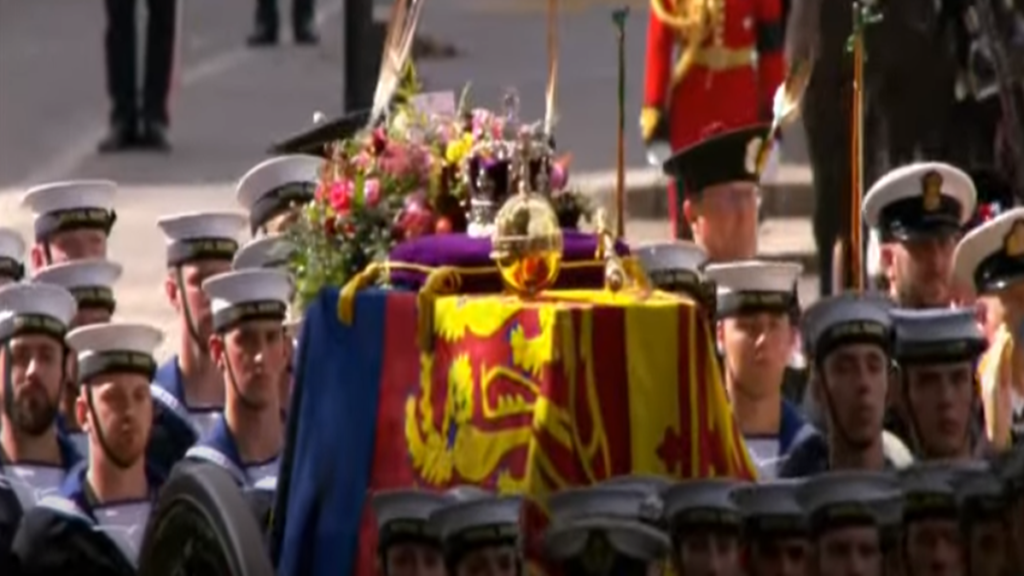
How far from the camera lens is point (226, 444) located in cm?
1293

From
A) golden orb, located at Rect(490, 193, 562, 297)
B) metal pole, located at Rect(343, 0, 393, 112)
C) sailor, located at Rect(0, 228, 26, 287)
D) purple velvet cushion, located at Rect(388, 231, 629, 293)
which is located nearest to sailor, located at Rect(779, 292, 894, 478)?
purple velvet cushion, located at Rect(388, 231, 629, 293)

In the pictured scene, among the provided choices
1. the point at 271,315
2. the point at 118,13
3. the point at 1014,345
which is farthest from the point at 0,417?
the point at 118,13

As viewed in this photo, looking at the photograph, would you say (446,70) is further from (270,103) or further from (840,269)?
(840,269)

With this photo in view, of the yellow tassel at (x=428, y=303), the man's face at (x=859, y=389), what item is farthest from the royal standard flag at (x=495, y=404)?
the man's face at (x=859, y=389)

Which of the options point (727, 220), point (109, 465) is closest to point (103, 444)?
point (109, 465)

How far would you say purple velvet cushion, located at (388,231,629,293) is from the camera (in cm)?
1193

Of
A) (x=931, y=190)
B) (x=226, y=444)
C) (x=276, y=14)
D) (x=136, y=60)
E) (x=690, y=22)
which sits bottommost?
(x=226, y=444)

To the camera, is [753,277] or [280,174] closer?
[753,277]

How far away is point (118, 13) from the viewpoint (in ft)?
79.4

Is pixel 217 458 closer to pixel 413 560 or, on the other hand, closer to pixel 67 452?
pixel 67 452

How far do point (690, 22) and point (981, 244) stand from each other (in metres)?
3.80

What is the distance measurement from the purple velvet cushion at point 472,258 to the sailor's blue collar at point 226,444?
994mm

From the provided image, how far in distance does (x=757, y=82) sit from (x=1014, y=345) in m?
3.99

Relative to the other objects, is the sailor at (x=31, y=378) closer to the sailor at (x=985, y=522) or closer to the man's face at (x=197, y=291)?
the man's face at (x=197, y=291)
